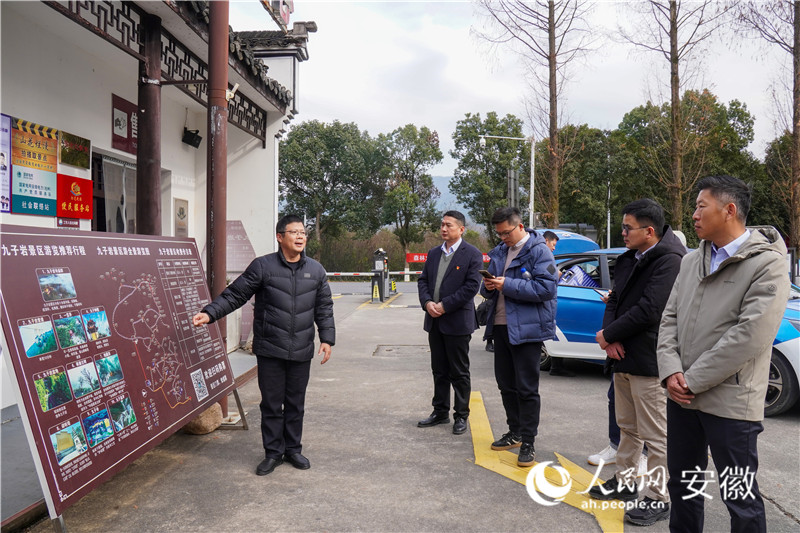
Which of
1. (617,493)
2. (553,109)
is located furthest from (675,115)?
(617,493)

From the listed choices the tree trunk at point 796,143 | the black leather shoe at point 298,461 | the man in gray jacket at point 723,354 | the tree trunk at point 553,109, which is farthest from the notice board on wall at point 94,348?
the tree trunk at point 553,109

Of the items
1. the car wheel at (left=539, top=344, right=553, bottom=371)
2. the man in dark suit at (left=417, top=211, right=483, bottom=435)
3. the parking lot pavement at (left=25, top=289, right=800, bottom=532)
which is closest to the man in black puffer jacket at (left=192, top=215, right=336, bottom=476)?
the parking lot pavement at (left=25, top=289, right=800, bottom=532)

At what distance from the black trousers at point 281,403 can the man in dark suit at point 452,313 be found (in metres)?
1.28

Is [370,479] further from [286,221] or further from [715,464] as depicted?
[715,464]

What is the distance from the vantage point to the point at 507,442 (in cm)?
430

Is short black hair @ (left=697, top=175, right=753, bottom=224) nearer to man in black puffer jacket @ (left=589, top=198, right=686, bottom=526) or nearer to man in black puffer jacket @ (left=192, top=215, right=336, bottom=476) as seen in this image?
man in black puffer jacket @ (left=589, top=198, right=686, bottom=526)

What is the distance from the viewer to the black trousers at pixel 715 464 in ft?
7.62

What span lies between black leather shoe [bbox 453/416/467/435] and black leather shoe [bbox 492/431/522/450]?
0.46 m

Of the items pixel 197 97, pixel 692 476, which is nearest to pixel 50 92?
pixel 197 97

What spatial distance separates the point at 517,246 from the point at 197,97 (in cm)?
393

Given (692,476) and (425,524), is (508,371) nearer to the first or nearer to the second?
(425,524)

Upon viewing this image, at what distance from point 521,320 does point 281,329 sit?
1792mm

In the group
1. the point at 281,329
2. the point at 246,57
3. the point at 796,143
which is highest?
the point at 246,57

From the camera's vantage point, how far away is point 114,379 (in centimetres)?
308
